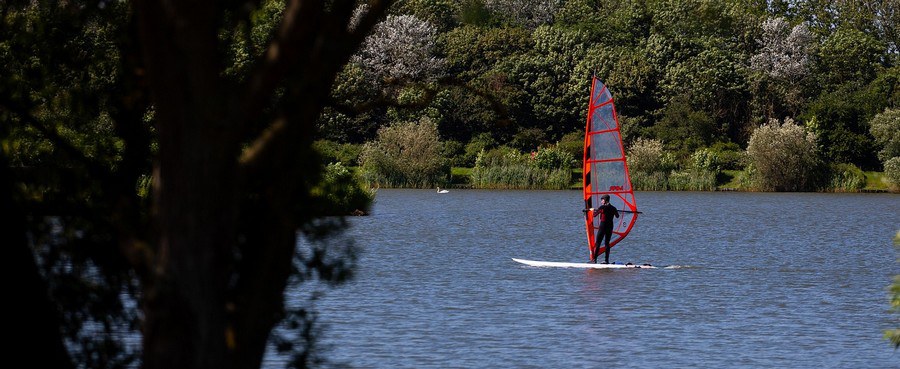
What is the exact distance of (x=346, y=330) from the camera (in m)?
19.1

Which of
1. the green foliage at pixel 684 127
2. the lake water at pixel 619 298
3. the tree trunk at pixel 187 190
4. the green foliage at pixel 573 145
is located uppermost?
the green foliage at pixel 684 127

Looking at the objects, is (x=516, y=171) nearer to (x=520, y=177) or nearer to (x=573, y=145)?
(x=520, y=177)

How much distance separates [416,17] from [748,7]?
2641cm

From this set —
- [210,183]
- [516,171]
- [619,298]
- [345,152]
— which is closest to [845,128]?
[516,171]

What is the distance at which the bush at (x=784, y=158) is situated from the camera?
7606 centimetres

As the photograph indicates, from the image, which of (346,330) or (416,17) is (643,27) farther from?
(346,330)

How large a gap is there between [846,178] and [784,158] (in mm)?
4353

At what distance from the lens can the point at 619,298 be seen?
967 inches

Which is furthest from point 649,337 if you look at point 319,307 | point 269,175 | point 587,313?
point 269,175

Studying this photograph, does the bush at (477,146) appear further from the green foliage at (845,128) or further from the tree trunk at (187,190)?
the tree trunk at (187,190)

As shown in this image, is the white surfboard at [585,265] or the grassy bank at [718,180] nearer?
the white surfboard at [585,265]

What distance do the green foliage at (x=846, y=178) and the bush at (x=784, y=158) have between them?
104 centimetres

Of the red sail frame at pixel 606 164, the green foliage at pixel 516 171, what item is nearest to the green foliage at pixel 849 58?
the green foliage at pixel 516 171

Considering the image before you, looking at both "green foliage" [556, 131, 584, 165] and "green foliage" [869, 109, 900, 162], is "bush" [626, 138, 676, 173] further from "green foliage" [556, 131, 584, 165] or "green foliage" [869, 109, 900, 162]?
"green foliage" [869, 109, 900, 162]
